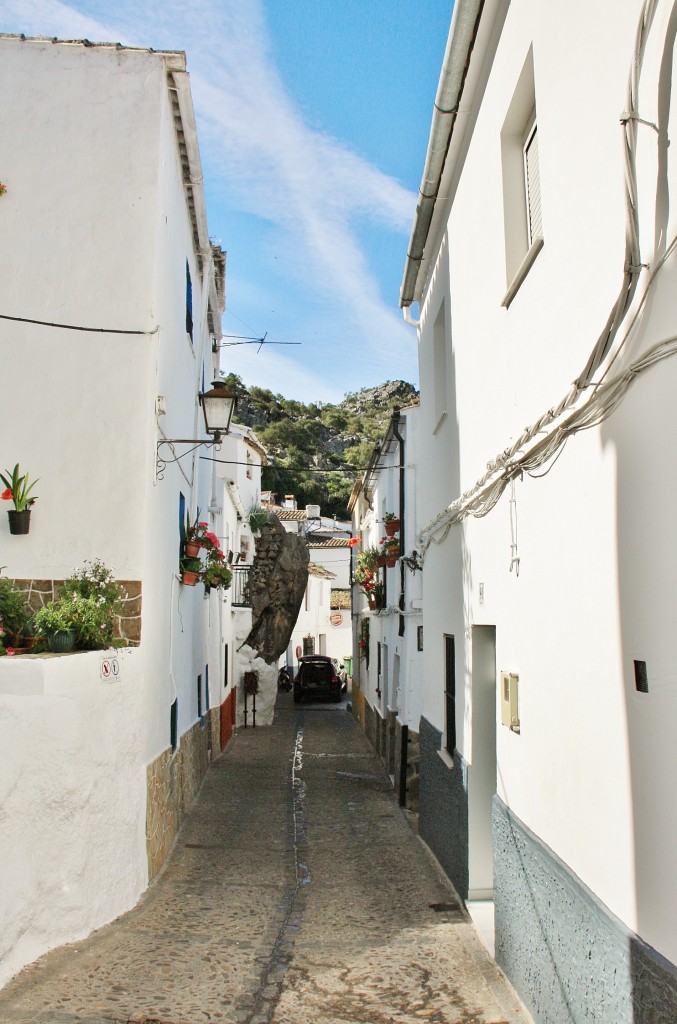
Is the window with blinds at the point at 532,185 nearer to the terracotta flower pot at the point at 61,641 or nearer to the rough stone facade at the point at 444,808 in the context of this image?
the rough stone facade at the point at 444,808

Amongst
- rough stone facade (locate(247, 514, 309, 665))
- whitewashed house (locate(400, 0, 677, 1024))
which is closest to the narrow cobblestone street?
whitewashed house (locate(400, 0, 677, 1024))

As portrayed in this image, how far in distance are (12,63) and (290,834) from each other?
8.91 metres

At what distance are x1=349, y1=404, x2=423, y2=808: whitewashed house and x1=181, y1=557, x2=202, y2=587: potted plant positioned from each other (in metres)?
2.86

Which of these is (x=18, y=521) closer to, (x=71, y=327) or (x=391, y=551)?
(x=71, y=327)

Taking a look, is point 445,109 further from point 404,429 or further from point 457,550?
point 404,429

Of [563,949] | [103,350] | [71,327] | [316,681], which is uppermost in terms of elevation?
[71,327]

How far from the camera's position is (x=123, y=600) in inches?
290

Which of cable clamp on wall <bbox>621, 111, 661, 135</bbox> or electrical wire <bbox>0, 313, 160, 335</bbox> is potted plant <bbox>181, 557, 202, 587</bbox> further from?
cable clamp on wall <bbox>621, 111, 661, 135</bbox>

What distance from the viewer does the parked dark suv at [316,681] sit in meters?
30.7

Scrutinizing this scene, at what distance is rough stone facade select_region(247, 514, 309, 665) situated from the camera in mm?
26964

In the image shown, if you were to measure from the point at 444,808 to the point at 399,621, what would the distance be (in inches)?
Result: 258

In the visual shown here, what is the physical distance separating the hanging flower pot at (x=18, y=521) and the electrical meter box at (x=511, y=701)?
4392 millimetres

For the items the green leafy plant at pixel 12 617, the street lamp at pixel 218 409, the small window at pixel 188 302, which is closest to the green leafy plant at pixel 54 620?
the green leafy plant at pixel 12 617

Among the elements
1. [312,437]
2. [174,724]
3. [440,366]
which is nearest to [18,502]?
[174,724]
